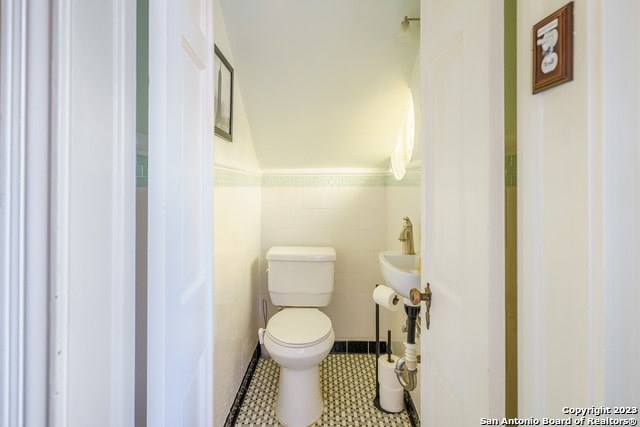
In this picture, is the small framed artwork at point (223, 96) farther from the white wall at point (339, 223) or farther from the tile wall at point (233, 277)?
the white wall at point (339, 223)

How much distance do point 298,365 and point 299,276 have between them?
0.67 m

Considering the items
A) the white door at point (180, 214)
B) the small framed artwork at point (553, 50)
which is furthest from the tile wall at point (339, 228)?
the small framed artwork at point (553, 50)

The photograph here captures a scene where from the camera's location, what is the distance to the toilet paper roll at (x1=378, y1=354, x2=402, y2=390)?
191 cm

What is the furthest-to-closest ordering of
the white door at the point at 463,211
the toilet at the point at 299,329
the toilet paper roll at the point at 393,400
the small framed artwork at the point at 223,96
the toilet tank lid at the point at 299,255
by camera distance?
1. the toilet tank lid at the point at 299,255
2. the toilet paper roll at the point at 393,400
3. the toilet at the point at 299,329
4. the small framed artwork at the point at 223,96
5. the white door at the point at 463,211

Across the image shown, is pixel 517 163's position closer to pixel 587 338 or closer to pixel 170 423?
pixel 587 338

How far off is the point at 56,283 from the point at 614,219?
785 millimetres

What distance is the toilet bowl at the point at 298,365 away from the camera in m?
1.76

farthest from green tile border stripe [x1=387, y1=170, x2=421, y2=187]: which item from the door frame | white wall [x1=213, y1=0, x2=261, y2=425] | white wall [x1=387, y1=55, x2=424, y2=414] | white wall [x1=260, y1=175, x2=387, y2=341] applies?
the door frame

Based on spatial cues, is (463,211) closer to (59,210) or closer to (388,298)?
(59,210)

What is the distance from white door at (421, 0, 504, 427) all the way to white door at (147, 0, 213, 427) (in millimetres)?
629

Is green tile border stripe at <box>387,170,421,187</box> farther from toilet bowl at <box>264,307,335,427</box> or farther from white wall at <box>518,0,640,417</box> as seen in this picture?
white wall at <box>518,0,640,417</box>

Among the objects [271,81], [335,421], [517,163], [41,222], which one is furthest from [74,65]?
[335,421]

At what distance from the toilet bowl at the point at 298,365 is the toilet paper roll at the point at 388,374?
366mm

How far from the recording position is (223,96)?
165 centimetres
